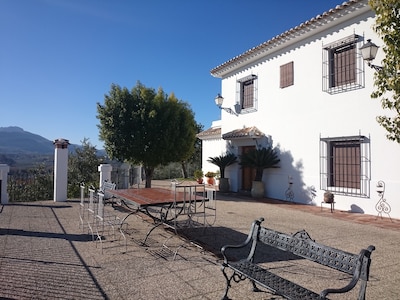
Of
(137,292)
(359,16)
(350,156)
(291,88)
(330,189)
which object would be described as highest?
(359,16)

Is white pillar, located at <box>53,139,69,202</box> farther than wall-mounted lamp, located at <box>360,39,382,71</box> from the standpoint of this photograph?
Yes

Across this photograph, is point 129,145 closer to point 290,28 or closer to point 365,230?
point 290,28

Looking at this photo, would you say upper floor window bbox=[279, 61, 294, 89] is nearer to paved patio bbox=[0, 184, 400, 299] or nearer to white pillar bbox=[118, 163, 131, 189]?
paved patio bbox=[0, 184, 400, 299]

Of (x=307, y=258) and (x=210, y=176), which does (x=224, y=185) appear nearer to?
(x=210, y=176)

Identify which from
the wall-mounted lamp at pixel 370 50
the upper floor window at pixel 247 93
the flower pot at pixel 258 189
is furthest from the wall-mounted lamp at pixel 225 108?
the wall-mounted lamp at pixel 370 50

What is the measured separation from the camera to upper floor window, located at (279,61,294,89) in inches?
468

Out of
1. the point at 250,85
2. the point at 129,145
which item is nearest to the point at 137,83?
the point at 129,145

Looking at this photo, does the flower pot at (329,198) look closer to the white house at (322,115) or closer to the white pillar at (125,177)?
the white house at (322,115)

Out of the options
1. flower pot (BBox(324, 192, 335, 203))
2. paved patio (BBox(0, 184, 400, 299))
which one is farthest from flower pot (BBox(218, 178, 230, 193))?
paved patio (BBox(0, 184, 400, 299))

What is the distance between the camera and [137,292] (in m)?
3.53

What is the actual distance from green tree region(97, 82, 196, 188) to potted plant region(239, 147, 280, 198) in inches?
131

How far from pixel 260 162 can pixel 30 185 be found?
9.29m

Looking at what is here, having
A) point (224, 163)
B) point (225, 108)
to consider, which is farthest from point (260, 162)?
point (225, 108)

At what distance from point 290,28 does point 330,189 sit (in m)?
6.10
